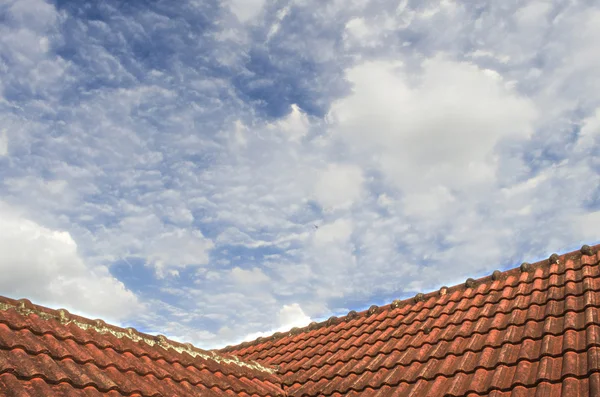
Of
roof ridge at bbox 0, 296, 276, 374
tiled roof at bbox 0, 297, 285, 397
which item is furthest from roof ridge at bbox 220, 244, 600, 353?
tiled roof at bbox 0, 297, 285, 397

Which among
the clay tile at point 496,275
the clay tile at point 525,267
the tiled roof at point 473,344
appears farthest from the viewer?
the clay tile at point 496,275

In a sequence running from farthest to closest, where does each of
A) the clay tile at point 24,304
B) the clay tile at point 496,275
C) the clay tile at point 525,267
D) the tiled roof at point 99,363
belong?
the clay tile at point 496,275
the clay tile at point 525,267
the clay tile at point 24,304
the tiled roof at point 99,363

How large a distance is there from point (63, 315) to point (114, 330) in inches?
24.9

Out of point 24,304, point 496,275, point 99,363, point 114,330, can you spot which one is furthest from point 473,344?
point 24,304

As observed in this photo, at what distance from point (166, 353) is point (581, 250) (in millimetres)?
5767

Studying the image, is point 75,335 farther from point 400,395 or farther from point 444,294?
point 444,294

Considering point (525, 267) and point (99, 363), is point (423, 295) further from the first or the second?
point (99, 363)

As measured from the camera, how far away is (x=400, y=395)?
513 centimetres

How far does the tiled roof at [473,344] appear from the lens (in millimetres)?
4590

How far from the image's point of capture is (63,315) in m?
5.40

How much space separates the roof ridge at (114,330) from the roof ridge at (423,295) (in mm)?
1829

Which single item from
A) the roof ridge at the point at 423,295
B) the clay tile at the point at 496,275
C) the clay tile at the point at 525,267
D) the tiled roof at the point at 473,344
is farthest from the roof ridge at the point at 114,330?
the clay tile at the point at 525,267

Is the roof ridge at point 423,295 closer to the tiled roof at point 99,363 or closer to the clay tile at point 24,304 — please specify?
the tiled roof at point 99,363

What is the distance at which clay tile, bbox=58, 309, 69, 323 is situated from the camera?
5340 mm
